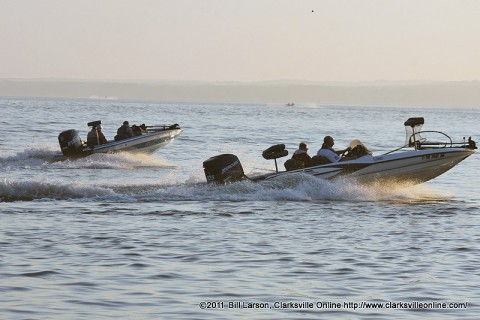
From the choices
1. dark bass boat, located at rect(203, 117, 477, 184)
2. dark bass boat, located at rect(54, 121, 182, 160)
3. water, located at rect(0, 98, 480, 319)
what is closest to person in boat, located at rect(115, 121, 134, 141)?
dark bass boat, located at rect(54, 121, 182, 160)

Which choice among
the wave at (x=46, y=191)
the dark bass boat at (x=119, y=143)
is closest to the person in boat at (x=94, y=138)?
the dark bass boat at (x=119, y=143)

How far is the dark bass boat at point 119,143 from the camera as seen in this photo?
36000 millimetres

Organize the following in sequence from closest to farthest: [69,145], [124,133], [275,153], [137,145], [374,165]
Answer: [275,153] → [374,165] → [69,145] → [124,133] → [137,145]

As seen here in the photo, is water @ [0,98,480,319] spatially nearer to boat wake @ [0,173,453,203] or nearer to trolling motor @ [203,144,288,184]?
boat wake @ [0,173,453,203]

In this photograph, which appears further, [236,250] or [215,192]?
[215,192]

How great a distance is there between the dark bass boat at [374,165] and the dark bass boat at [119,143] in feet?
44.2

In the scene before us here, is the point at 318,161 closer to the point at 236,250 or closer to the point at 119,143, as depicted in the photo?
the point at 236,250

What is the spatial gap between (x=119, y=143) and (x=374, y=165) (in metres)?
15.6

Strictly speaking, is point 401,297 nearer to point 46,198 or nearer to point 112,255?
point 112,255

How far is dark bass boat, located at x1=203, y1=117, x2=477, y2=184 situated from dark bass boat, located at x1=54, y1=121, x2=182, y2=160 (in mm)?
13479

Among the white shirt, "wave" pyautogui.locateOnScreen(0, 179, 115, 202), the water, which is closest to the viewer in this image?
the water

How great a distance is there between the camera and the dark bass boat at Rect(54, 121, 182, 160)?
36.0 meters

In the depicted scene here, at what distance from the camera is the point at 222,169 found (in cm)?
2308

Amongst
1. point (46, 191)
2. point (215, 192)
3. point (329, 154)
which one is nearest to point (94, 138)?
point (46, 191)
